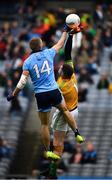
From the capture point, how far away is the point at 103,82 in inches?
1104

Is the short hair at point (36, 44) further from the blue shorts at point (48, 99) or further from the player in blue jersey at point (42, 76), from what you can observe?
the blue shorts at point (48, 99)

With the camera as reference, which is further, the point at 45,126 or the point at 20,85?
the point at 45,126

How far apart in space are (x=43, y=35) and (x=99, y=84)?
408 cm

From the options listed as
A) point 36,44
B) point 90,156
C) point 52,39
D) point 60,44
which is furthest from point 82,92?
point 36,44

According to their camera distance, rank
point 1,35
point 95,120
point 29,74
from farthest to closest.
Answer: point 1,35, point 95,120, point 29,74

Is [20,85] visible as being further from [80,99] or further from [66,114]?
[80,99]

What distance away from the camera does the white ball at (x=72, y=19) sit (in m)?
16.5

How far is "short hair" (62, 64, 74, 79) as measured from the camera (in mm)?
16656

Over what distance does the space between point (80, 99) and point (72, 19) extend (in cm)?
1143

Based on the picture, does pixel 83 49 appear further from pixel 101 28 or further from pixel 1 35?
pixel 1 35

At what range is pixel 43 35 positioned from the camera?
3120cm

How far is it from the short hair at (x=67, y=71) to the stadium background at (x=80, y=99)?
7744 mm

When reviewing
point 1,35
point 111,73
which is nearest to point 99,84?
point 111,73

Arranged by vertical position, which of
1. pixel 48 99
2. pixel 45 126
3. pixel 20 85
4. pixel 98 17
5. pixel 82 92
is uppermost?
pixel 20 85
